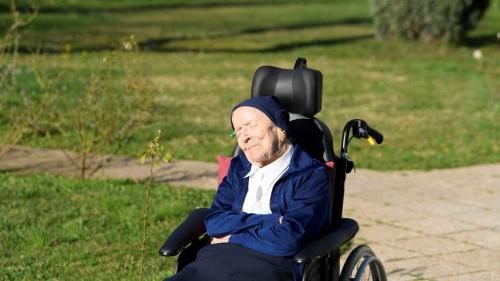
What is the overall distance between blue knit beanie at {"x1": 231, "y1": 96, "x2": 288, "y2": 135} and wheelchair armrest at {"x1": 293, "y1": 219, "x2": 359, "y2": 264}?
1.65 ft

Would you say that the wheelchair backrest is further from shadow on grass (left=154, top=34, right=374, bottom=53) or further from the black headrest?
shadow on grass (left=154, top=34, right=374, bottom=53)

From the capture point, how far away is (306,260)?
15.2ft

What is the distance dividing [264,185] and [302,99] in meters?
0.52

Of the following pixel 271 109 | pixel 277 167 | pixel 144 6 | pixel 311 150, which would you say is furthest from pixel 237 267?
pixel 144 6

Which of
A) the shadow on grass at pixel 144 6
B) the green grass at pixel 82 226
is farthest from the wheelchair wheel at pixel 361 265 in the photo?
the shadow on grass at pixel 144 6

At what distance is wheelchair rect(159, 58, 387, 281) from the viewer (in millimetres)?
5078

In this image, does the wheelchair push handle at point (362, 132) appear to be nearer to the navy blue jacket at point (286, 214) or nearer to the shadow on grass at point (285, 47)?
the navy blue jacket at point (286, 214)

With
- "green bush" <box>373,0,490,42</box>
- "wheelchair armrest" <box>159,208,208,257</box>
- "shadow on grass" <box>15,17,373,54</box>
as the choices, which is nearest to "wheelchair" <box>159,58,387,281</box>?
"wheelchair armrest" <box>159,208,208,257</box>

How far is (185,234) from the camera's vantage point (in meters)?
5.04

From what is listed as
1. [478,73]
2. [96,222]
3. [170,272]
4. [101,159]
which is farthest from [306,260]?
[478,73]

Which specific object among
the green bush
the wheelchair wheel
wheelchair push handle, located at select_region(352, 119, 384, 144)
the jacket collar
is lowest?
the green bush

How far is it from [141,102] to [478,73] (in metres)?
10.1

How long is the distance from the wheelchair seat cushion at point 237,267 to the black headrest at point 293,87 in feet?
2.65

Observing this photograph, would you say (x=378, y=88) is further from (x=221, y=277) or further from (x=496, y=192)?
(x=221, y=277)
